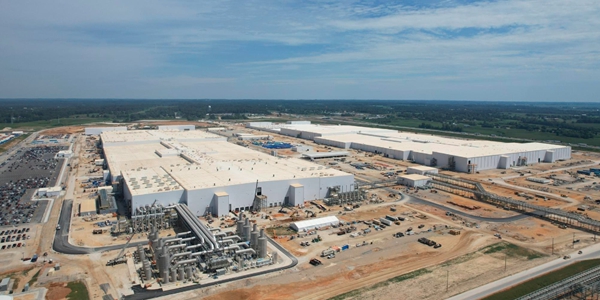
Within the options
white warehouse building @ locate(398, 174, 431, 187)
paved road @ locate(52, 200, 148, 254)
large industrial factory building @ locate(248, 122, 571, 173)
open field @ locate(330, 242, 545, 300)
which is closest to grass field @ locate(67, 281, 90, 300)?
paved road @ locate(52, 200, 148, 254)

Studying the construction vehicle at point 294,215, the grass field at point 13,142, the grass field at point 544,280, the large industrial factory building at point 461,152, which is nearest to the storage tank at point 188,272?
the construction vehicle at point 294,215

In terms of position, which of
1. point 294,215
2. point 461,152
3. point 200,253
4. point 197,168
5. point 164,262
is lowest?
point 294,215

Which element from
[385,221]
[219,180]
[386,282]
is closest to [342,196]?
[385,221]

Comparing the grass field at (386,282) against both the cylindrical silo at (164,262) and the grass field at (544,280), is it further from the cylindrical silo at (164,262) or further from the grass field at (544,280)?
the cylindrical silo at (164,262)

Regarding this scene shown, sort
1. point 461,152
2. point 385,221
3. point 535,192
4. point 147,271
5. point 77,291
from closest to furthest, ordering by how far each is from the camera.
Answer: point 77,291 → point 147,271 → point 385,221 → point 535,192 → point 461,152

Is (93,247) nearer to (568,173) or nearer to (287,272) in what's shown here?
(287,272)

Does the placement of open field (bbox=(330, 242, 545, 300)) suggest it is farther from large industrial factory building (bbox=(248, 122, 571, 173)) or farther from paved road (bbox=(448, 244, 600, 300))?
large industrial factory building (bbox=(248, 122, 571, 173))

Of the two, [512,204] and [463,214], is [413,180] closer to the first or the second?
[463,214]
